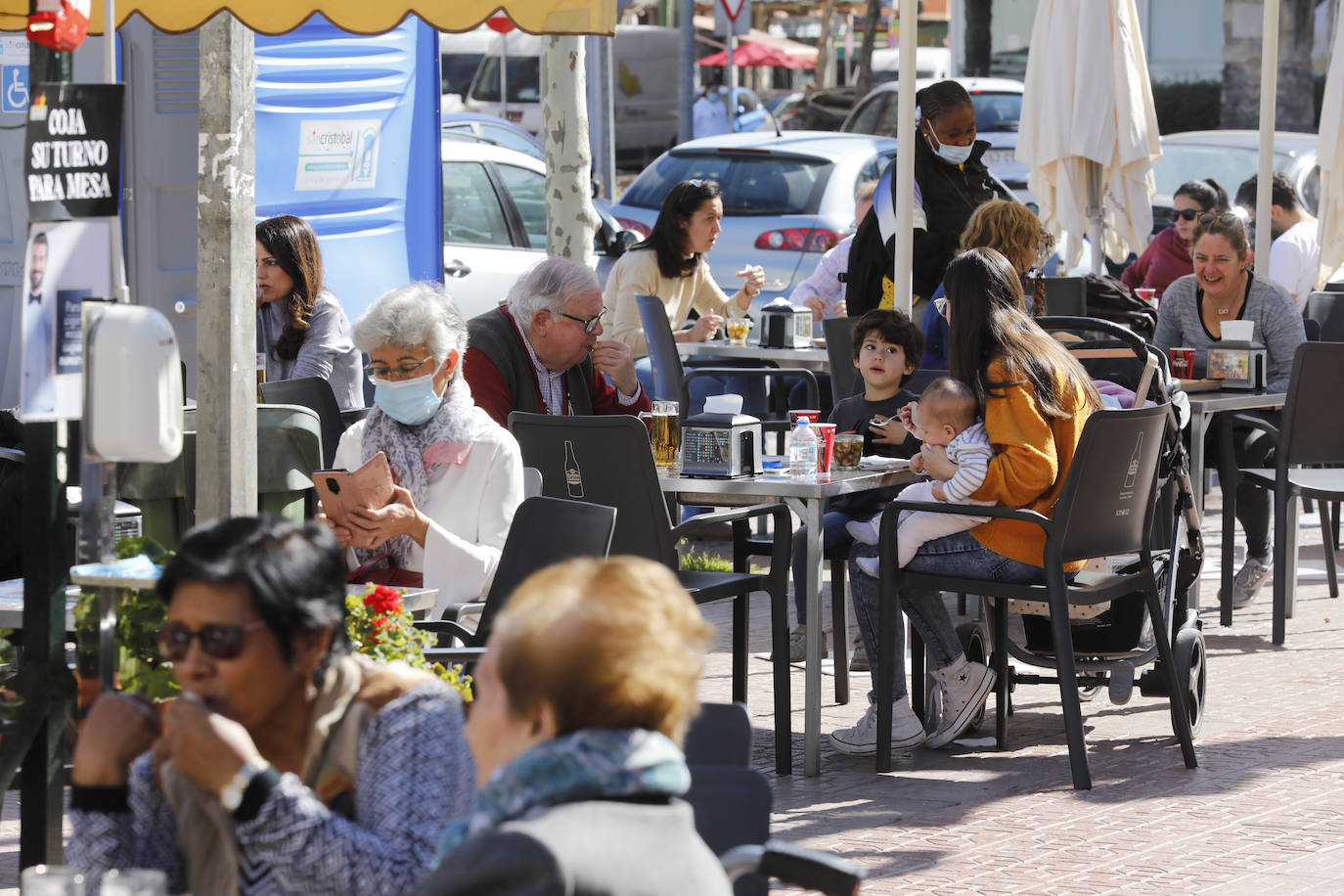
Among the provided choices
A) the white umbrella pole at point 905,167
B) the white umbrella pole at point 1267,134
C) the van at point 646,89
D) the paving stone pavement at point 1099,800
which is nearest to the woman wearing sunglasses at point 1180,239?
the white umbrella pole at point 1267,134

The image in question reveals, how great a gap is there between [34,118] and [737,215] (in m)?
12.0

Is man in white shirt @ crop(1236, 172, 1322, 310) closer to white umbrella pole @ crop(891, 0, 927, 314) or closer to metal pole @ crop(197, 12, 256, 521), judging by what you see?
white umbrella pole @ crop(891, 0, 927, 314)

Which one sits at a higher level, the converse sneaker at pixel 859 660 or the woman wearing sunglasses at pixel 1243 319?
the woman wearing sunglasses at pixel 1243 319

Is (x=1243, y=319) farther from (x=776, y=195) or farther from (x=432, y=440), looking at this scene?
(x=776, y=195)

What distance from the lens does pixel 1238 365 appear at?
8.36 m

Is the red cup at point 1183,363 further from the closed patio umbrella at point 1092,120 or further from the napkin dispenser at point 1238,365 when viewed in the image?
the closed patio umbrella at point 1092,120

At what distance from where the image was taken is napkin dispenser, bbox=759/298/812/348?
389 inches

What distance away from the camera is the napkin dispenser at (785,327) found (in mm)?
9891

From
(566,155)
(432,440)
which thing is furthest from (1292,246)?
(432,440)

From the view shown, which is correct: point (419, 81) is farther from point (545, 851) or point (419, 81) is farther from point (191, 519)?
point (545, 851)

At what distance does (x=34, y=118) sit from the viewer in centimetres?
328

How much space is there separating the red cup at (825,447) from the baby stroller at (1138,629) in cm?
69

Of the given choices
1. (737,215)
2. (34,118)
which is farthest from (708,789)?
(737,215)

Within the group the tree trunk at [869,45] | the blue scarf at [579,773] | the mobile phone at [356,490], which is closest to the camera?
the blue scarf at [579,773]
